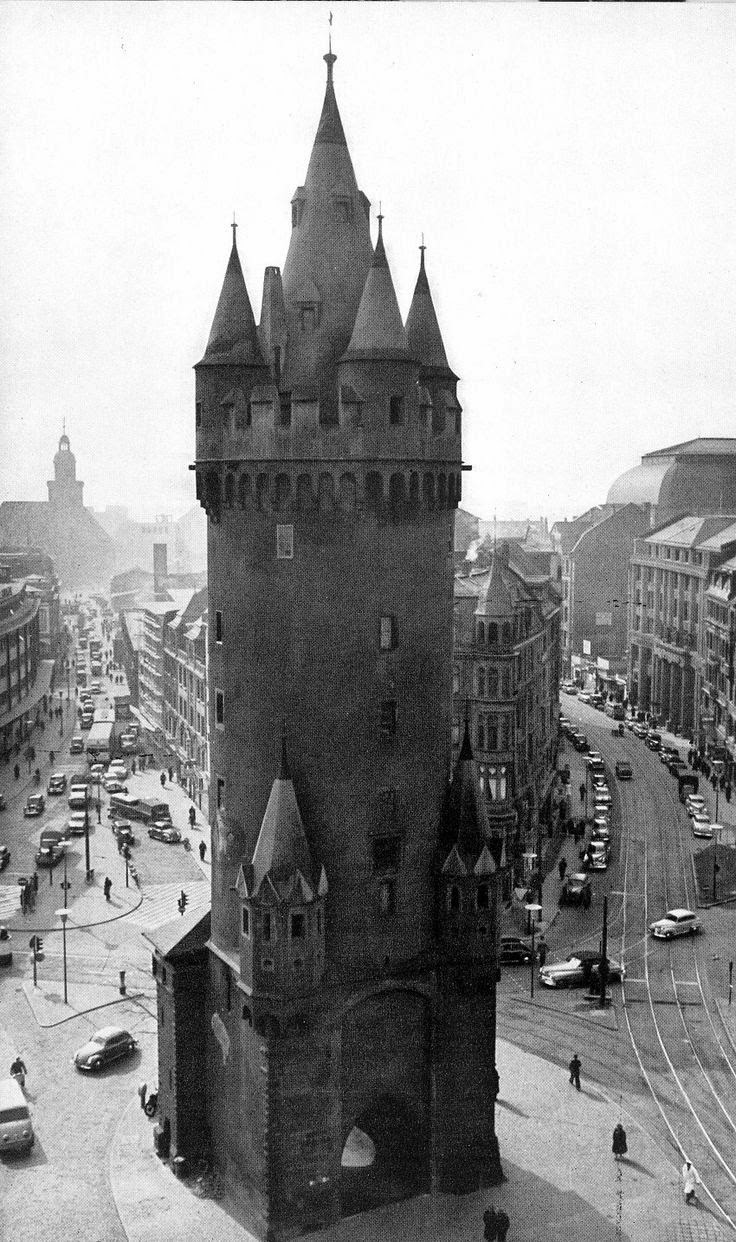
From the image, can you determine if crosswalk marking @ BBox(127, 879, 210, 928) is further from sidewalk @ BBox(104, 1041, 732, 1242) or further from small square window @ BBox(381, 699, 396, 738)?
small square window @ BBox(381, 699, 396, 738)

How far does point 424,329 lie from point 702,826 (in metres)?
63.9

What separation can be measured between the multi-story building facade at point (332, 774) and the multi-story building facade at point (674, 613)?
306 ft

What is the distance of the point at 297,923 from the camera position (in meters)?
39.8

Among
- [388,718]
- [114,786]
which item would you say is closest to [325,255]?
[388,718]

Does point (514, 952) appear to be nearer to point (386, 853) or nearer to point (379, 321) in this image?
point (386, 853)

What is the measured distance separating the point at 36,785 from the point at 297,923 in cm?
8229

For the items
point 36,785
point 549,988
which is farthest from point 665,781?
point 36,785

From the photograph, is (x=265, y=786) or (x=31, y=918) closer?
(x=265, y=786)

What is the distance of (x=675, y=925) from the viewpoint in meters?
73.5

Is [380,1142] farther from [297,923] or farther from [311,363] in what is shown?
[311,363]

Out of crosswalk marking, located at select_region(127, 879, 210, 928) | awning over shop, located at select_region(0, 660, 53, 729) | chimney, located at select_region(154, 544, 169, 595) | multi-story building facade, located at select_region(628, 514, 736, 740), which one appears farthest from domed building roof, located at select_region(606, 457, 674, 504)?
crosswalk marking, located at select_region(127, 879, 210, 928)

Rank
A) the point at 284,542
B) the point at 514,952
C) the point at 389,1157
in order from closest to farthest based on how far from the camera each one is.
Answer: the point at 284,542
the point at 389,1157
the point at 514,952

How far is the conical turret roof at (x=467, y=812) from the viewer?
43344 millimetres

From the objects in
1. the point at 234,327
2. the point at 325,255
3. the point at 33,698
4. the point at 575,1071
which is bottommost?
the point at 575,1071
